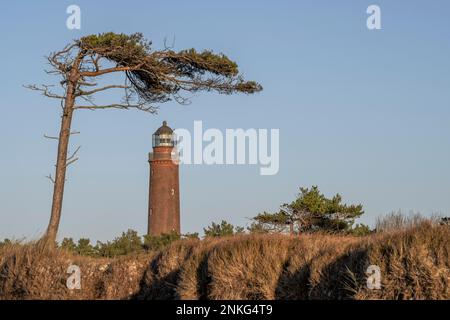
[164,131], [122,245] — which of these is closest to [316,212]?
[122,245]

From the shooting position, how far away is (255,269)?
528 inches

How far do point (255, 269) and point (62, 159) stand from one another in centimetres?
1062

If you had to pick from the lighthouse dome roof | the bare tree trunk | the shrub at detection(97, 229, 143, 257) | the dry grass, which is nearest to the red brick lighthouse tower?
the lighthouse dome roof

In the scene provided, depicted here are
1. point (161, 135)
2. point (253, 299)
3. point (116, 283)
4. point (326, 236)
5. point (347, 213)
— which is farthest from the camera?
point (161, 135)

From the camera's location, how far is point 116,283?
16.1 metres

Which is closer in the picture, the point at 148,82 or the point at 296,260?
the point at 296,260

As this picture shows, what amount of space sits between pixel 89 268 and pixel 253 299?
4583 mm

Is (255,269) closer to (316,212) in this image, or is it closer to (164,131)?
(316,212)

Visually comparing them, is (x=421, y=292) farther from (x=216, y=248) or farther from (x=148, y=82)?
(x=148, y=82)

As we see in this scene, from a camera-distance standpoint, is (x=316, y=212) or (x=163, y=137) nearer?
(x=316, y=212)

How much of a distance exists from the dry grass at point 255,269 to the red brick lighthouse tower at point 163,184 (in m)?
30.3

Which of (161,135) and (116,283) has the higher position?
(161,135)

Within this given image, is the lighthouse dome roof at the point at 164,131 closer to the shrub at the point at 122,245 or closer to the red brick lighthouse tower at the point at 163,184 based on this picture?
the red brick lighthouse tower at the point at 163,184
